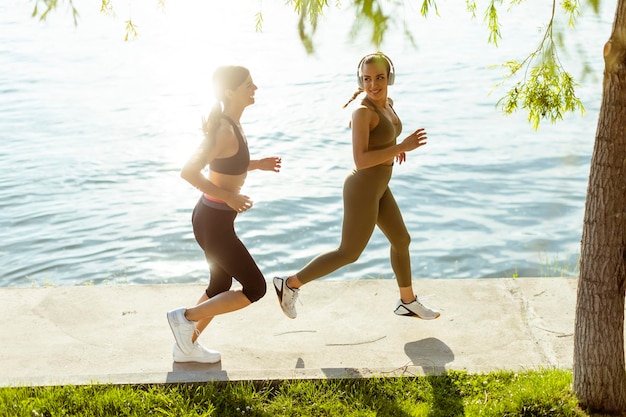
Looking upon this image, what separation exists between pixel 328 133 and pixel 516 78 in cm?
620

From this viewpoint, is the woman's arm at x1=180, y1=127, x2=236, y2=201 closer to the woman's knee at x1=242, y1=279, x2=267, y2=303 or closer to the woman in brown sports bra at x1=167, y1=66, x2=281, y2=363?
the woman in brown sports bra at x1=167, y1=66, x2=281, y2=363

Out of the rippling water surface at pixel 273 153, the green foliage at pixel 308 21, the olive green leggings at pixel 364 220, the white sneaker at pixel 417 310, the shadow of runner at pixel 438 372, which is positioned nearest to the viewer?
the green foliage at pixel 308 21

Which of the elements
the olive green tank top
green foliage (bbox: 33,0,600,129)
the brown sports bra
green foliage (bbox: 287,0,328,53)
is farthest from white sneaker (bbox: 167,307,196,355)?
green foliage (bbox: 287,0,328,53)

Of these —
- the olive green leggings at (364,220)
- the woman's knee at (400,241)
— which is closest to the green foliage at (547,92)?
the olive green leggings at (364,220)

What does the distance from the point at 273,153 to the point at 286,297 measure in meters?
10.8

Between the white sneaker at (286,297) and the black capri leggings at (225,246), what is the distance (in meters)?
0.67

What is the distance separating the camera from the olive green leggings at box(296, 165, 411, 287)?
573 centimetres

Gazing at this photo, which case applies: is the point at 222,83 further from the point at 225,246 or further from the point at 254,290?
the point at 254,290

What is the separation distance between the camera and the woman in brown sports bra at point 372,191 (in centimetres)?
552

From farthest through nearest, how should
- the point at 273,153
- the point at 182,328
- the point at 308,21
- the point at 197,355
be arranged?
the point at 273,153
the point at 197,355
the point at 182,328
the point at 308,21

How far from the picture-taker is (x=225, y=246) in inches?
206

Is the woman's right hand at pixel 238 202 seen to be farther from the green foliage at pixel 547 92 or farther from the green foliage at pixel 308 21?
the green foliage at pixel 547 92

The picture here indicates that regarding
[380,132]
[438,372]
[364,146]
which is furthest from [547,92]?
[438,372]

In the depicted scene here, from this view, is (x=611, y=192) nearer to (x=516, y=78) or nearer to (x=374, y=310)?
(x=374, y=310)
